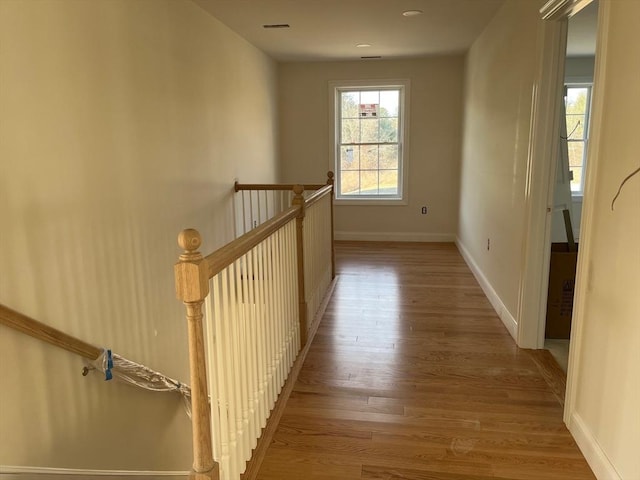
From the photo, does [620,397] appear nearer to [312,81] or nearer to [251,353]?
[251,353]

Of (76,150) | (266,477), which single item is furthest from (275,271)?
(76,150)

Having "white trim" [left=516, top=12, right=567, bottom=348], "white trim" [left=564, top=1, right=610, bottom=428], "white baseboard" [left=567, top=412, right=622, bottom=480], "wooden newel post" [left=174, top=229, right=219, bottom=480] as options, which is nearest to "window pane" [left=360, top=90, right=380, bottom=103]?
"white trim" [left=516, top=12, right=567, bottom=348]

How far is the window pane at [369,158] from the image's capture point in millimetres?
6668

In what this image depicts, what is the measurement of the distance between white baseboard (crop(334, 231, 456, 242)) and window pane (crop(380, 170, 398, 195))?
1.92 ft

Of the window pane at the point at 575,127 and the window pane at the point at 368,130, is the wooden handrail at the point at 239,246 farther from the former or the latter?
the window pane at the point at 575,127

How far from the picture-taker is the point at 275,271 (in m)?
2.46

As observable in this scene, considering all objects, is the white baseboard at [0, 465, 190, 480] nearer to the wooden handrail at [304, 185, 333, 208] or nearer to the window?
the wooden handrail at [304, 185, 333, 208]

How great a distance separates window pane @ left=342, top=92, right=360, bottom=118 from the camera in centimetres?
657

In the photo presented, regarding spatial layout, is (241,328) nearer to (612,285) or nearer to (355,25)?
(612,285)

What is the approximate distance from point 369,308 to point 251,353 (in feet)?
7.02

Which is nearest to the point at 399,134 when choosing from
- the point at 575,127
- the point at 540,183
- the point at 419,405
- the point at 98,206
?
the point at 575,127

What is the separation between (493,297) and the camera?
13.3ft

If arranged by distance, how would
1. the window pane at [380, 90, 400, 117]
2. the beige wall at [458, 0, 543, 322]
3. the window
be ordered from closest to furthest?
the beige wall at [458, 0, 543, 322] → the window → the window pane at [380, 90, 400, 117]

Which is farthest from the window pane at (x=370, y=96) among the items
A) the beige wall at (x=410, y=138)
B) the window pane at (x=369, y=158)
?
the window pane at (x=369, y=158)
